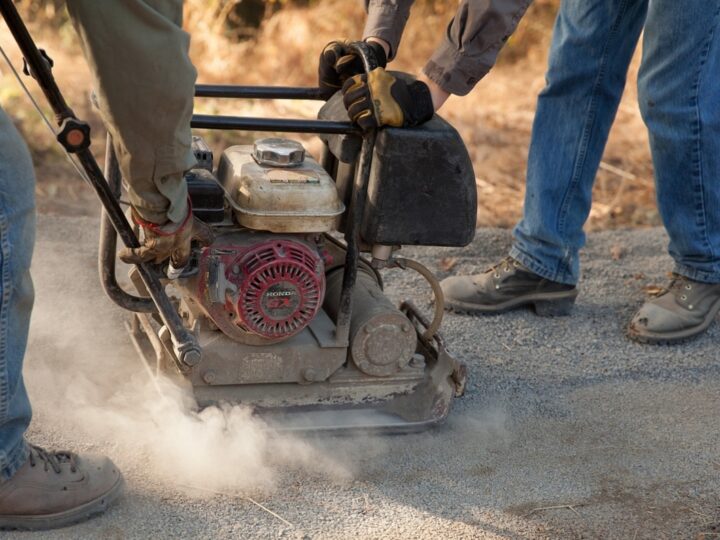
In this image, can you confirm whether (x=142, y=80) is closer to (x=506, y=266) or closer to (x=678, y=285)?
(x=506, y=266)

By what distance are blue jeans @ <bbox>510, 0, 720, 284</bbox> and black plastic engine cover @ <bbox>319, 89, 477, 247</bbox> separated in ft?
3.72

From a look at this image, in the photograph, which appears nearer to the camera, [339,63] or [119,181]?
[119,181]

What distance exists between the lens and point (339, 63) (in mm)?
2938

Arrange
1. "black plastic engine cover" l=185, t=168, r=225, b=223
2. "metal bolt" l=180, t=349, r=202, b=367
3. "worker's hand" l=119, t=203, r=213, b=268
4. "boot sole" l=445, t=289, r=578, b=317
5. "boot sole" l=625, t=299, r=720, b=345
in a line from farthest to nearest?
"boot sole" l=445, t=289, r=578, b=317 < "boot sole" l=625, t=299, r=720, b=345 < "black plastic engine cover" l=185, t=168, r=225, b=223 < "metal bolt" l=180, t=349, r=202, b=367 < "worker's hand" l=119, t=203, r=213, b=268

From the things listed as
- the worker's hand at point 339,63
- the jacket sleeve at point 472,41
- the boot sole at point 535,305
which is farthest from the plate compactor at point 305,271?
the boot sole at point 535,305

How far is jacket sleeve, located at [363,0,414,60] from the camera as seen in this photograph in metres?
3.09

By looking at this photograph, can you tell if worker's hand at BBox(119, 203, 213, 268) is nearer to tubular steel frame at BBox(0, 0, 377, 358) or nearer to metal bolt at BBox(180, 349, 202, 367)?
tubular steel frame at BBox(0, 0, 377, 358)

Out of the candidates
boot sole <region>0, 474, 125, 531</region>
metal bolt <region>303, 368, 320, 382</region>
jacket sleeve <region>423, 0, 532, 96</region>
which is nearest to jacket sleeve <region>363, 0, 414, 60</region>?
jacket sleeve <region>423, 0, 532, 96</region>

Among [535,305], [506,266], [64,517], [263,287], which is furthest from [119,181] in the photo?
[535,305]

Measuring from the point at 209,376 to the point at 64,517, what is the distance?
58 cm

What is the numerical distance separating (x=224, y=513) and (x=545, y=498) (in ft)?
3.03

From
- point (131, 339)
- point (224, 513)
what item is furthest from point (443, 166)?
point (131, 339)

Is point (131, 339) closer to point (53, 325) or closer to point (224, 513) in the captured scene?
point (53, 325)

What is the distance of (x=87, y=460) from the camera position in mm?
2490
